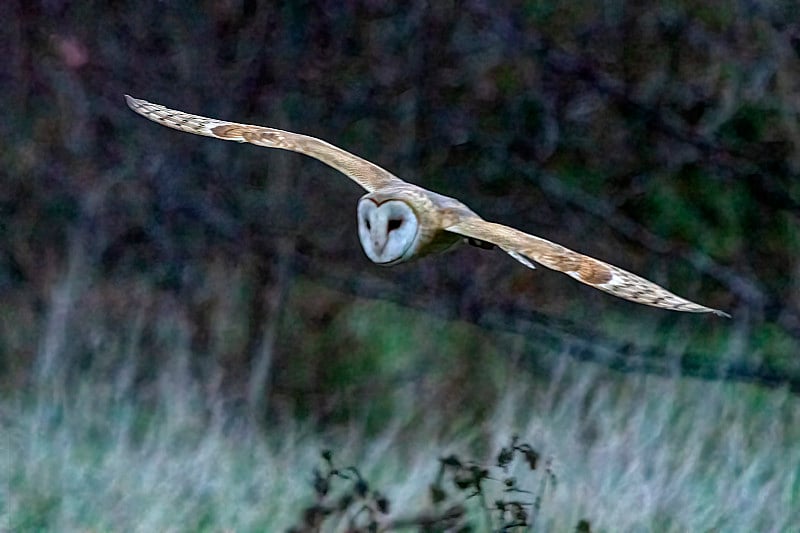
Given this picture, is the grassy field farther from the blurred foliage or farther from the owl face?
the owl face

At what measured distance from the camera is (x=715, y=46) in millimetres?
2412

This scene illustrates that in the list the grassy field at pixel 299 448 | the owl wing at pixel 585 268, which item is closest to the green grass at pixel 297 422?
the grassy field at pixel 299 448

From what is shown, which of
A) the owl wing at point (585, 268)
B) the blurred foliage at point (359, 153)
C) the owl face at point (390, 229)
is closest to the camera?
the owl wing at point (585, 268)

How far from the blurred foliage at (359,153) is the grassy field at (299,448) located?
0.21ft

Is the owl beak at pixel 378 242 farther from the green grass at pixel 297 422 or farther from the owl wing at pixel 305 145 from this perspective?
the green grass at pixel 297 422

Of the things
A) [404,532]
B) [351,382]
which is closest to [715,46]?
[351,382]

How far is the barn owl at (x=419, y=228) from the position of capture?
57.4 inches

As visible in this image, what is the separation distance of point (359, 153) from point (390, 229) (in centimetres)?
70

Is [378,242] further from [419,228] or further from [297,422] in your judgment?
[297,422]

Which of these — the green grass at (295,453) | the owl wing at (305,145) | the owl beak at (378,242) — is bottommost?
the green grass at (295,453)

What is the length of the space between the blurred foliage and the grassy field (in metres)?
0.06

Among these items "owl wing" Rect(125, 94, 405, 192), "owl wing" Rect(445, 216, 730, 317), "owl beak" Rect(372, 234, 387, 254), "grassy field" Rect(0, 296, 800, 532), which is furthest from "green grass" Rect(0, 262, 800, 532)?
"owl wing" Rect(445, 216, 730, 317)

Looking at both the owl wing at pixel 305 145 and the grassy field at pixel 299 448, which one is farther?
the grassy field at pixel 299 448

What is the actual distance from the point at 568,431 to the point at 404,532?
358 mm
